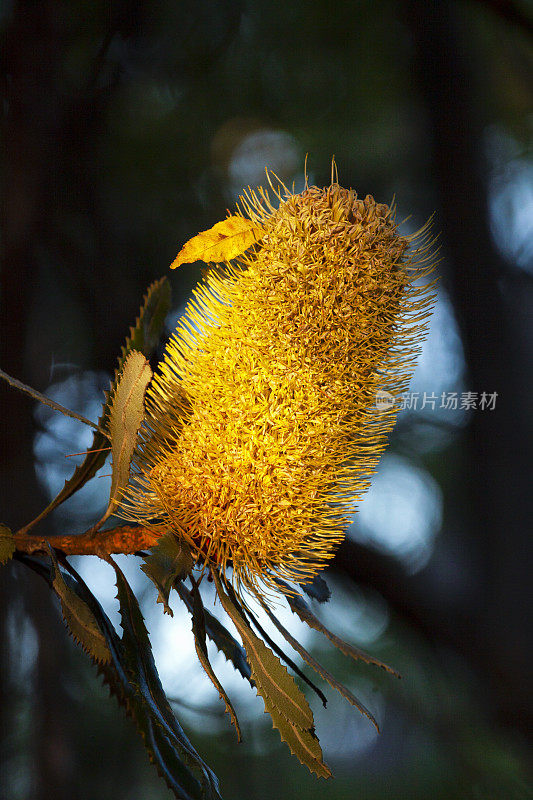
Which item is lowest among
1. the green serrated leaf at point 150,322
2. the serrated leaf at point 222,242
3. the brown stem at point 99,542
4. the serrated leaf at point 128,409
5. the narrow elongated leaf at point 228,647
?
the narrow elongated leaf at point 228,647

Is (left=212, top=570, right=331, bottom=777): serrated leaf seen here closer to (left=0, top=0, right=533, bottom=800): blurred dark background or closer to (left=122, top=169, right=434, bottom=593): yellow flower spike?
(left=122, top=169, right=434, bottom=593): yellow flower spike

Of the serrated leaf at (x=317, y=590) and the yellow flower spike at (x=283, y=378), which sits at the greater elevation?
the yellow flower spike at (x=283, y=378)

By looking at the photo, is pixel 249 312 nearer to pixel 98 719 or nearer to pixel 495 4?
pixel 98 719

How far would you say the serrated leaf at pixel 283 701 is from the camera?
0.98 ft

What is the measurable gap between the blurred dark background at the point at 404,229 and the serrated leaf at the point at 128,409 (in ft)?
1.56

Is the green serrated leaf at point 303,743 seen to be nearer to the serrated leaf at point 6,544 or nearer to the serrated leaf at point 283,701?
the serrated leaf at point 283,701

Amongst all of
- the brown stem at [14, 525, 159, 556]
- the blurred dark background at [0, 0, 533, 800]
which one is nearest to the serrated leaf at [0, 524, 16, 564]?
the brown stem at [14, 525, 159, 556]

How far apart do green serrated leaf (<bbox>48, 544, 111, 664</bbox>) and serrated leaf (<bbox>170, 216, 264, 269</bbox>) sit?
0.59ft

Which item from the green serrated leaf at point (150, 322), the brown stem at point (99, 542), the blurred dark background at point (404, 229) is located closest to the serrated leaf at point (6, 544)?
the brown stem at point (99, 542)

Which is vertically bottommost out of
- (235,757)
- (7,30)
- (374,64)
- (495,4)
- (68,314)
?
(235,757)

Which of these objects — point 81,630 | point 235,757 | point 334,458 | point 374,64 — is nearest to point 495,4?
point 374,64

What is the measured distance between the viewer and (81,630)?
0.28m

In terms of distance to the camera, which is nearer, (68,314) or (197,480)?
(197,480)

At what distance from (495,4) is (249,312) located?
3.31 feet
